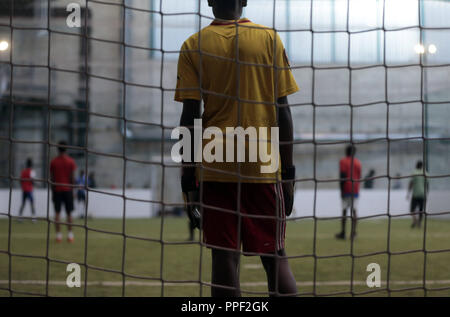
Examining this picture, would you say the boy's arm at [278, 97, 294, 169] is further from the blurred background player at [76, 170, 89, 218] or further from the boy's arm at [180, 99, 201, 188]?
the blurred background player at [76, 170, 89, 218]

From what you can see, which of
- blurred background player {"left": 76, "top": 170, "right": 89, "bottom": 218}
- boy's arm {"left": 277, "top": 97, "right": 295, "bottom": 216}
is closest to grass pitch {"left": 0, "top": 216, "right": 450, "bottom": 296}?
boy's arm {"left": 277, "top": 97, "right": 295, "bottom": 216}

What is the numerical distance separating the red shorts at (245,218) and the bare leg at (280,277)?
59mm

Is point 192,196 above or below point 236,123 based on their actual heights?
below

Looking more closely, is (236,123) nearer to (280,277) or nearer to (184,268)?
(280,277)

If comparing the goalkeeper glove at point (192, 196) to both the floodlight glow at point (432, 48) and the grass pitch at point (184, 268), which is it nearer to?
the grass pitch at point (184, 268)

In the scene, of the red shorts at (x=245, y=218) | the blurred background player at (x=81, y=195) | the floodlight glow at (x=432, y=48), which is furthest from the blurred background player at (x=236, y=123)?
the blurred background player at (x=81, y=195)

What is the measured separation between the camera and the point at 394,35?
1426 centimetres

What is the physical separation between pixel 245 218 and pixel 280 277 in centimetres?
31

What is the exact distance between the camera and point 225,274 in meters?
2.23

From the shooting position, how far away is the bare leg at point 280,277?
2283mm

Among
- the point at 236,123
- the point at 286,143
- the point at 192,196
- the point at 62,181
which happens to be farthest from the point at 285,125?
the point at 62,181

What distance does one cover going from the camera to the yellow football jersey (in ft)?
7.39

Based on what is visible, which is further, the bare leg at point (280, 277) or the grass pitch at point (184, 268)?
the grass pitch at point (184, 268)
